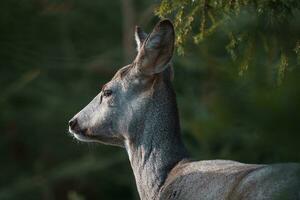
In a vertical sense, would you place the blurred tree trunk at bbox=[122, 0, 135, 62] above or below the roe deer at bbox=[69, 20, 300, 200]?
below

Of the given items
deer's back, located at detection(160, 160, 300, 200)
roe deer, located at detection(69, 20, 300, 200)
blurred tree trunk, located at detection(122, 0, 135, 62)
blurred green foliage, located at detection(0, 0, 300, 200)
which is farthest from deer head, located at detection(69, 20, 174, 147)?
blurred tree trunk, located at detection(122, 0, 135, 62)

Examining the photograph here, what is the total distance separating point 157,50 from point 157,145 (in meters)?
0.71

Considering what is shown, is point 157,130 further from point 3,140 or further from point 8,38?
point 3,140

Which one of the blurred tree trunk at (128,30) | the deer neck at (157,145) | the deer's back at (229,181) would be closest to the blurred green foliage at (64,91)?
the blurred tree trunk at (128,30)

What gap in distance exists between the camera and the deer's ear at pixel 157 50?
886 centimetres

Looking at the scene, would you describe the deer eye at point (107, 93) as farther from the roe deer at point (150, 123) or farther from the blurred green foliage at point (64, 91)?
the blurred green foliage at point (64, 91)

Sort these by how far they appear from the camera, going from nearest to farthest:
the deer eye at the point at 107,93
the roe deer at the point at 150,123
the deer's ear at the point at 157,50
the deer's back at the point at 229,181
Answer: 1. the deer's back at the point at 229,181
2. the roe deer at the point at 150,123
3. the deer's ear at the point at 157,50
4. the deer eye at the point at 107,93

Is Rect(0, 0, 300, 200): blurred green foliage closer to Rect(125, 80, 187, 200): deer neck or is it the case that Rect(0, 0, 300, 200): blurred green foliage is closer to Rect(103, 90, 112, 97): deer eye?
Rect(103, 90, 112, 97): deer eye

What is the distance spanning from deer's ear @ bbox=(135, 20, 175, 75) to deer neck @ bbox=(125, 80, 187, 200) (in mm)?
235

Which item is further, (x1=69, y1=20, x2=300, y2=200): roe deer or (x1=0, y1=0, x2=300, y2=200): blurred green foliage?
(x1=0, y1=0, x2=300, y2=200): blurred green foliage

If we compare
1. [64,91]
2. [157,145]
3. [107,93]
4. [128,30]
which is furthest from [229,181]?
[64,91]

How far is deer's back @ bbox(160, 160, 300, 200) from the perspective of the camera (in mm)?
6535

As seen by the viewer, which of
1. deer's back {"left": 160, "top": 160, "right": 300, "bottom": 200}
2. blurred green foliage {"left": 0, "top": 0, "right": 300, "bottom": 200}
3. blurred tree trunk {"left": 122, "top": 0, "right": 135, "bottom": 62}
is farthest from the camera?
blurred tree trunk {"left": 122, "top": 0, "right": 135, "bottom": 62}

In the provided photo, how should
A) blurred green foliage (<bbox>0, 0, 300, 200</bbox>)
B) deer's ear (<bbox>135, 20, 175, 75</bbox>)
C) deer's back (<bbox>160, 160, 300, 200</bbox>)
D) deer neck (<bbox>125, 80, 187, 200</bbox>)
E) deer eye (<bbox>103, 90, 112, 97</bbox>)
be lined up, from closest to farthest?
deer's back (<bbox>160, 160, 300, 200</bbox>)
deer's ear (<bbox>135, 20, 175, 75</bbox>)
deer neck (<bbox>125, 80, 187, 200</bbox>)
deer eye (<bbox>103, 90, 112, 97</bbox>)
blurred green foliage (<bbox>0, 0, 300, 200</bbox>)
